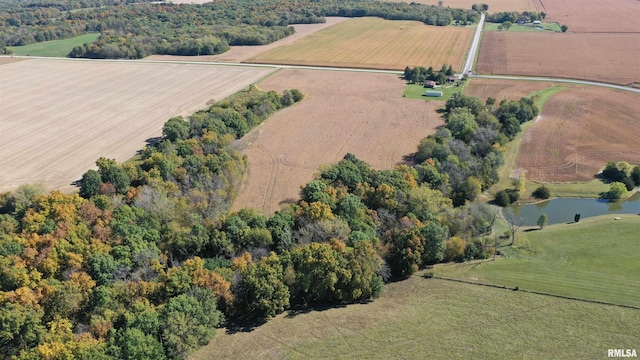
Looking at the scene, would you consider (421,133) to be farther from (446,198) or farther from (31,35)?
(31,35)

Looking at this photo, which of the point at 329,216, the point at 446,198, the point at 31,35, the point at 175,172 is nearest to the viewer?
the point at 329,216

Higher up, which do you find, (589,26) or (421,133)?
(589,26)

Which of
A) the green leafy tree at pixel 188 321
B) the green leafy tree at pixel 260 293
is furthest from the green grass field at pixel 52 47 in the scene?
the green leafy tree at pixel 188 321

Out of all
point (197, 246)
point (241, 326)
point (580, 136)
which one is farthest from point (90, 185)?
point (580, 136)

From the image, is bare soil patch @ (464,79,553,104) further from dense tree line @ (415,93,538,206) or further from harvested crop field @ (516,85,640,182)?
dense tree line @ (415,93,538,206)

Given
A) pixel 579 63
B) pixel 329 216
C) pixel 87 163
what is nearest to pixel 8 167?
pixel 87 163

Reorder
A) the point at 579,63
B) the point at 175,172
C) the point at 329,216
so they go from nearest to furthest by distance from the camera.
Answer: the point at 329,216
the point at 175,172
the point at 579,63

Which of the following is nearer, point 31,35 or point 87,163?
point 87,163
